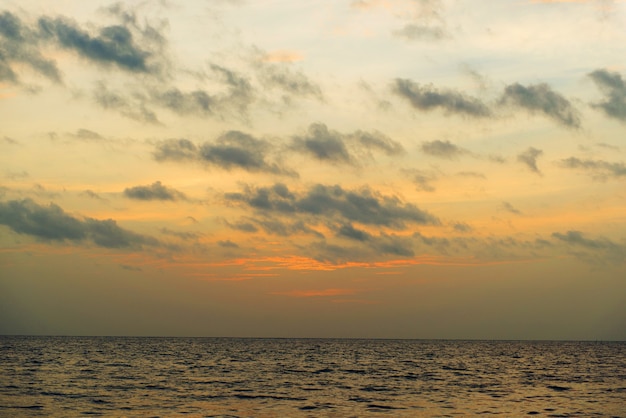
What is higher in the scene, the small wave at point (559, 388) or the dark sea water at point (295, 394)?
the dark sea water at point (295, 394)

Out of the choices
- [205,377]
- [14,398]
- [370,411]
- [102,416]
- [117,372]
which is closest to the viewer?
[102,416]

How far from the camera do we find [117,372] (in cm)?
9288

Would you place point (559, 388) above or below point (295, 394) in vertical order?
below

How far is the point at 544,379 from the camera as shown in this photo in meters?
91.4

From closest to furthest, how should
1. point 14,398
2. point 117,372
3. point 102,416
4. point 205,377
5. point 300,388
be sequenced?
point 102,416, point 14,398, point 300,388, point 205,377, point 117,372

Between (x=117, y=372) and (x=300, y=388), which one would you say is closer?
(x=300, y=388)

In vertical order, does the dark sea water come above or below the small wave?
above

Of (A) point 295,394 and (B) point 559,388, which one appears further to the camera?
(B) point 559,388

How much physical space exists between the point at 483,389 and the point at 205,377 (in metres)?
37.0

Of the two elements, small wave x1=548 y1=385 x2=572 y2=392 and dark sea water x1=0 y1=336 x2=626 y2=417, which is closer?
dark sea water x1=0 y1=336 x2=626 y2=417

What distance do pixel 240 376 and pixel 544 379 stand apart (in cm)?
4379

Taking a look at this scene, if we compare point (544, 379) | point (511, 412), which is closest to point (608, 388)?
point (544, 379)

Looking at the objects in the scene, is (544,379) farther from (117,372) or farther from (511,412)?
(117,372)

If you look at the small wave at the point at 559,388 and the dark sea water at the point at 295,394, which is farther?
the small wave at the point at 559,388
